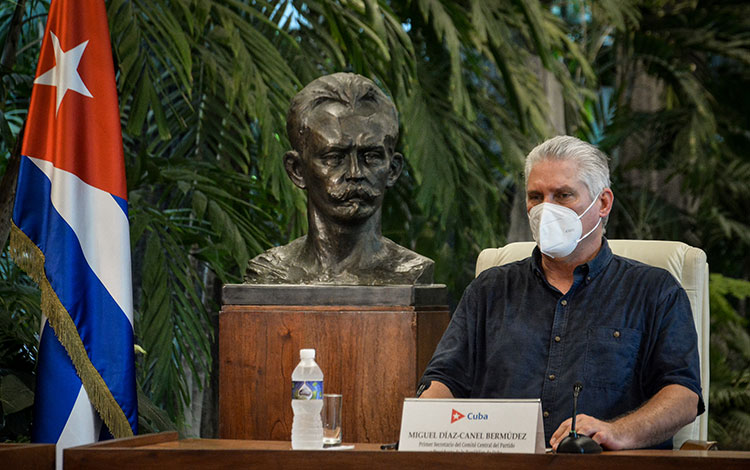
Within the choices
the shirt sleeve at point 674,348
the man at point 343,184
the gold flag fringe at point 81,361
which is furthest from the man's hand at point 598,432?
the gold flag fringe at point 81,361

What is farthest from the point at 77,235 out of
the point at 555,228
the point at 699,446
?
the point at 699,446

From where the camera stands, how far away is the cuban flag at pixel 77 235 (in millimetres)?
3324

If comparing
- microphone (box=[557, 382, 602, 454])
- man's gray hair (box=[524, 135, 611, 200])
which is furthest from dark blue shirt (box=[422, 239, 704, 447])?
microphone (box=[557, 382, 602, 454])

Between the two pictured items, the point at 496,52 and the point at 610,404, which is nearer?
the point at 610,404

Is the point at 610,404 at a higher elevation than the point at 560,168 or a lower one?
lower

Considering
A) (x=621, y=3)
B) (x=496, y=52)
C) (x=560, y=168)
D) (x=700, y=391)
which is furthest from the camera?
(x=621, y=3)

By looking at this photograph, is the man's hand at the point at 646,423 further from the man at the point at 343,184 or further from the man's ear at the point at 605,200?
the man at the point at 343,184

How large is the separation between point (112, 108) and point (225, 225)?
3.35 ft

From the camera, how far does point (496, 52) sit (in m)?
5.00

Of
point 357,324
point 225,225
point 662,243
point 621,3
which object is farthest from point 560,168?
point 621,3

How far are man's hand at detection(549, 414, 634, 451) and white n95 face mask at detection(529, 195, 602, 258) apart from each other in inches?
19.8

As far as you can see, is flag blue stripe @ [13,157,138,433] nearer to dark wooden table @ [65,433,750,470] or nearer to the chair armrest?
dark wooden table @ [65,433,750,470]

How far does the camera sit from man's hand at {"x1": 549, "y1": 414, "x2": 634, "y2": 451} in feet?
7.11

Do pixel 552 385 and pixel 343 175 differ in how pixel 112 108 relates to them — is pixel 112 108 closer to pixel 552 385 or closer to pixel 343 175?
pixel 343 175
